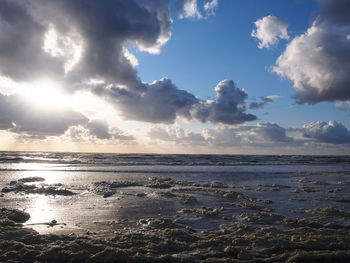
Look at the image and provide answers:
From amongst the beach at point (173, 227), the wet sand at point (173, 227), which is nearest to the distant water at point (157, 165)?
the wet sand at point (173, 227)

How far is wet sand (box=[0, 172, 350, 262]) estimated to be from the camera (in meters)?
10.9

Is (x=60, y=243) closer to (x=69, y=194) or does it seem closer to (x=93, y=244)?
(x=93, y=244)

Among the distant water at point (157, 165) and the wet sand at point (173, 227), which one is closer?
the wet sand at point (173, 227)

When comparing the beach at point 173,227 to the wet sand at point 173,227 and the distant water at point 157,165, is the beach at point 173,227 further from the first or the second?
the distant water at point 157,165

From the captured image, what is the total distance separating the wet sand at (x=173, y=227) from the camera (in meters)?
10.9

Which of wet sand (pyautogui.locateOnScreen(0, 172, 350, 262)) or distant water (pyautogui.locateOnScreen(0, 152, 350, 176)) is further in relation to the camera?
distant water (pyautogui.locateOnScreen(0, 152, 350, 176))

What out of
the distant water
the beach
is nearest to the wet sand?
the beach

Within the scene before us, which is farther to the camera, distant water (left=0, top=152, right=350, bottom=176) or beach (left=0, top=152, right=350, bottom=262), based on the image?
distant water (left=0, top=152, right=350, bottom=176)

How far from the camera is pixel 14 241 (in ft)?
39.0

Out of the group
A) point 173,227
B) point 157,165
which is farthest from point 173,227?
point 157,165

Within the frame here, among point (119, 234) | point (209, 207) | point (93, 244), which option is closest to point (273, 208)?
point (209, 207)

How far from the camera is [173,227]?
→ 14.6m

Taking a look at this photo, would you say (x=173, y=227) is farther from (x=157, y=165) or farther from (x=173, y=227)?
(x=157, y=165)

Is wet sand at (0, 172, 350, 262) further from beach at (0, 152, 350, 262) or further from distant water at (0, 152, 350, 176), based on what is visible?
distant water at (0, 152, 350, 176)
